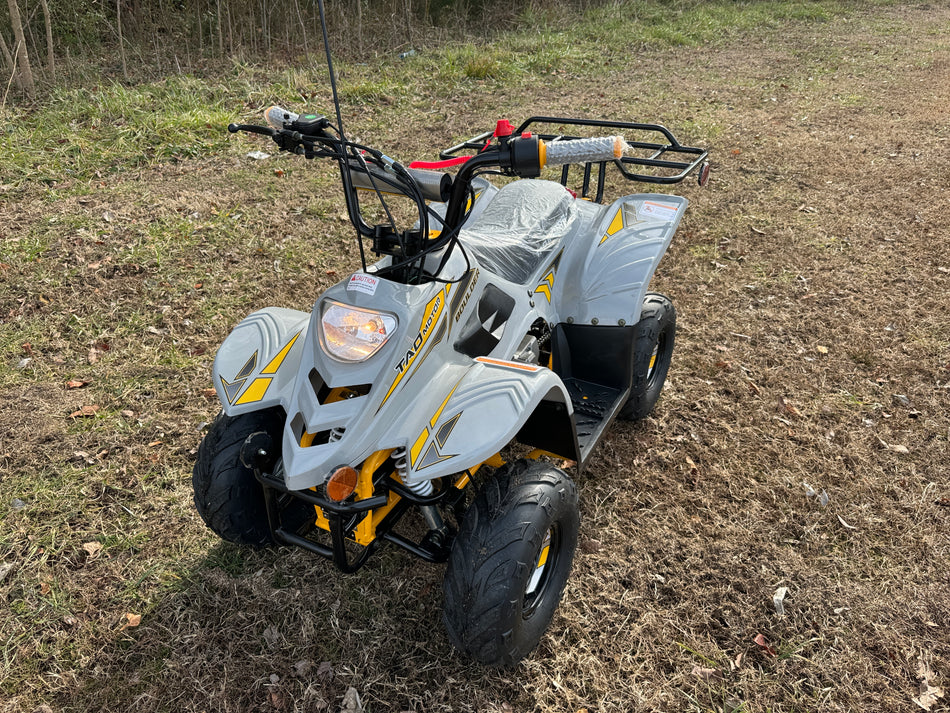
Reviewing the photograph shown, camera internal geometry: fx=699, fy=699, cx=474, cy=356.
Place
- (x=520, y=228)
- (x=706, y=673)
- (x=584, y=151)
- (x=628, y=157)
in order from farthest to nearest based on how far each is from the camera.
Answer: (x=628, y=157) < (x=520, y=228) < (x=706, y=673) < (x=584, y=151)

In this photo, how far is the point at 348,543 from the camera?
3.00 m

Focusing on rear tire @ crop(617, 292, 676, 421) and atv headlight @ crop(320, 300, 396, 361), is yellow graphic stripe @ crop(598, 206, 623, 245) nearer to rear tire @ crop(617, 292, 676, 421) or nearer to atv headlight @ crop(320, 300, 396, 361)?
rear tire @ crop(617, 292, 676, 421)

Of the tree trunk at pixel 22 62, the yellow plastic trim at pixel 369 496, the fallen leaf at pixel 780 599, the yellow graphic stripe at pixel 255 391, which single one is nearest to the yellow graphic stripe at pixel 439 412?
the yellow plastic trim at pixel 369 496

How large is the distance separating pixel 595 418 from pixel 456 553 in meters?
1.12

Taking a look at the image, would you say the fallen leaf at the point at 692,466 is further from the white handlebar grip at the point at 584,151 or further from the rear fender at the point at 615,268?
the white handlebar grip at the point at 584,151

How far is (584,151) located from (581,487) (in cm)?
178

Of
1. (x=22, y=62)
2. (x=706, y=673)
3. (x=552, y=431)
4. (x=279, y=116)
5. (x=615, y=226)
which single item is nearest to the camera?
(x=279, y=116)

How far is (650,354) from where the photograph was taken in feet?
11.3

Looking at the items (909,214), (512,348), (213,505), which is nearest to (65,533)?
(213,505)

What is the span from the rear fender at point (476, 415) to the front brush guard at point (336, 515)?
0.21m

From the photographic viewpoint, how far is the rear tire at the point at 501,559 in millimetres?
2189

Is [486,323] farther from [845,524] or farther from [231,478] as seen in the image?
[845,524]

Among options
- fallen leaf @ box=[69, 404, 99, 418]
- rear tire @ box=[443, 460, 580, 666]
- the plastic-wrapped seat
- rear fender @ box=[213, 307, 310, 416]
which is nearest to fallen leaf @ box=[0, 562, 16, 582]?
fallen leaf @ box=[69, 404, 99, 418]

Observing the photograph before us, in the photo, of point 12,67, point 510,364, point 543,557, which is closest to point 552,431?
point 510,364
